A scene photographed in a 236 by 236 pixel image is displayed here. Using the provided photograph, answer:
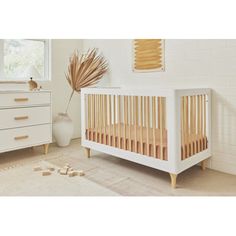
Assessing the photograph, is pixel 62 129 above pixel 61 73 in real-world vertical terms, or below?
below

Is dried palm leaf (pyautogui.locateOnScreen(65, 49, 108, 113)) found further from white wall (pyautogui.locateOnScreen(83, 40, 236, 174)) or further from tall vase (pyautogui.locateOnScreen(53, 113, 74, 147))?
white wall (pyautogui.locateOnScreen(83, 40, 236, 174))

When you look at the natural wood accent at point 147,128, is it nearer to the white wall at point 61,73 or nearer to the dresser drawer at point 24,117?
the dresser drawer at point 24,117

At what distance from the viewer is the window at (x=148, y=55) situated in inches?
119

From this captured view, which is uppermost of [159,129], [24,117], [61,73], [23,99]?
[61,73]

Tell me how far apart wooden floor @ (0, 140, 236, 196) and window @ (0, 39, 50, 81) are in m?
1.05

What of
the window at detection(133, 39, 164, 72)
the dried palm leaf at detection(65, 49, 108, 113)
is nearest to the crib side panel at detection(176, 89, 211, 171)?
the window at detection(133, 39, 164, 72)

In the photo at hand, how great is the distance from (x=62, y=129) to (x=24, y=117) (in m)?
0.71

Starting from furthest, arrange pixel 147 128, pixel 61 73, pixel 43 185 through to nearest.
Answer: pixel 61 73
pixel 147 128
pixel 43 185

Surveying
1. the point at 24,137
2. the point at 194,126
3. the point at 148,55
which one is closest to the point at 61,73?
the point at 24,137

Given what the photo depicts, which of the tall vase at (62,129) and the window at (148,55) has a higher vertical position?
the window at (148,55)

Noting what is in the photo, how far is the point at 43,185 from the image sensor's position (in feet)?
7.36

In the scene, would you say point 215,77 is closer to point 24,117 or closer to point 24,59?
point 24,117

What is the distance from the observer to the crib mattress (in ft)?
7.50

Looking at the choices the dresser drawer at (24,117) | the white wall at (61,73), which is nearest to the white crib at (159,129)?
the dresser drawer at (24,117)
